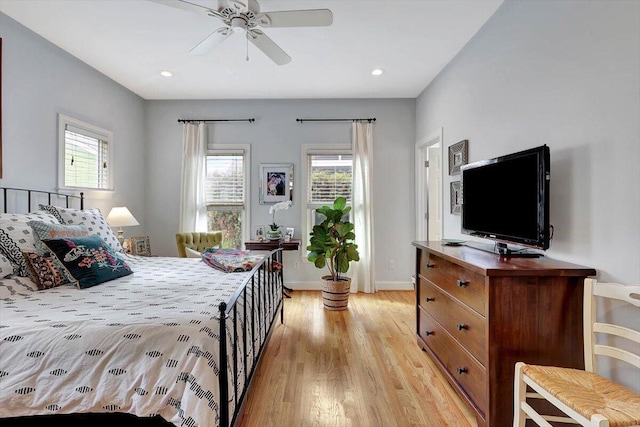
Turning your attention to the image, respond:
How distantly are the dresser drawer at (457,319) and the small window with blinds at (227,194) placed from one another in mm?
2923

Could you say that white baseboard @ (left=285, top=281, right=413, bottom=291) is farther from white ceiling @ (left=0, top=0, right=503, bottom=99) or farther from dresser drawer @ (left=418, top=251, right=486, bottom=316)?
white ceiling @ (left=0, top=0, right=503, bottom=99)

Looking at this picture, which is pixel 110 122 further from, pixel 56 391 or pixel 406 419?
pixel 406 419

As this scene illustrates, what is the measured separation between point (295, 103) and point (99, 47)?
234 centimetres

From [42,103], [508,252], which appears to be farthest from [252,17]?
[508,252]

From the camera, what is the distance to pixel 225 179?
15.1ft

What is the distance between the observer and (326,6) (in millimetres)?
2430

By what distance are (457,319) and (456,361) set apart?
271 millimetres

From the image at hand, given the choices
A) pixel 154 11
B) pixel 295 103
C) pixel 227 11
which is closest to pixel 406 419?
Result: pixel 227 11

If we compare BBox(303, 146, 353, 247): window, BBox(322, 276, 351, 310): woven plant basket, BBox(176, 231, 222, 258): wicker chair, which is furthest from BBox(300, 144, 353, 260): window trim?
BBox(176, 231, 222, 258): wicker chair

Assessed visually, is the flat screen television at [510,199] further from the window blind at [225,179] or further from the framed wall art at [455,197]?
the window blind at [225,179]

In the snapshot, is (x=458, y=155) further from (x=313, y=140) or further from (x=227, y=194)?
(x=227, y=194)

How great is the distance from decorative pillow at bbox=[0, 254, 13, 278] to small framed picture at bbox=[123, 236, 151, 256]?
186 centimetres

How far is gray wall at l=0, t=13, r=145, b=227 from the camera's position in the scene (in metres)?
2.56

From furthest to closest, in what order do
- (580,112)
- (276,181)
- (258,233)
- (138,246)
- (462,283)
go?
(276,181)
(258,233)
(138,246)
(462,283)
(580,112)
